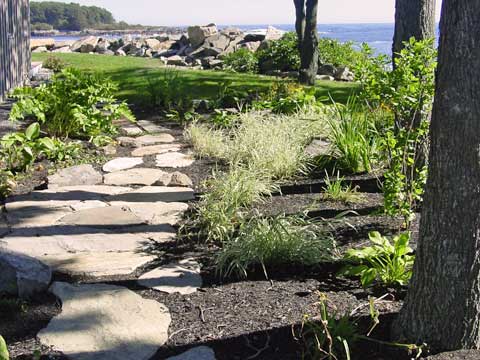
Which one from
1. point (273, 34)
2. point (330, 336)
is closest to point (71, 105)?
point (330, 336)

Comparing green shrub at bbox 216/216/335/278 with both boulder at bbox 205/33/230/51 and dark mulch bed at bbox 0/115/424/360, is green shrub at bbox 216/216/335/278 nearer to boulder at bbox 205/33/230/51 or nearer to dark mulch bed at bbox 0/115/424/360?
dark mulch bed at bbox 0/115/424/360

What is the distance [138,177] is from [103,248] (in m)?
1.84

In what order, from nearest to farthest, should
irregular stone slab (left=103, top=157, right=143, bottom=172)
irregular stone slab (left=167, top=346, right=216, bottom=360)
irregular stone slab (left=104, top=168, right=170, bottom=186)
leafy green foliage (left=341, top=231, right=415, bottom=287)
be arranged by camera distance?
irregular stone slab (left=167, top=346, right=216, bottom=360) → leafy green foliage (left=341, top=231, right=415, bottom=287) → irregular stone slab (left=104, top=168, right=170, bottom=186) → irregular stone slab (left=103, top=157, right=143, bottom=172)

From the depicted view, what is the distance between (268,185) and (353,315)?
2354mm

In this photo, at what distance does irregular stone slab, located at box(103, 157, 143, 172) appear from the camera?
6.25m

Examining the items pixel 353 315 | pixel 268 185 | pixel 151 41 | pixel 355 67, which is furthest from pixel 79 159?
pixel 151 41

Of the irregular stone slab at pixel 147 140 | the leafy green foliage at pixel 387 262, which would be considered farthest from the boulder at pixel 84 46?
the leafy green foliage at pixel 387 262

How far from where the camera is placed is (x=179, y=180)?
5742mm

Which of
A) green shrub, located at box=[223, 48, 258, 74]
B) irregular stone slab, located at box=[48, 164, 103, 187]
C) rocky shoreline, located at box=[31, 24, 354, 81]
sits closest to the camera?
irregular stone slab, located at box=[48, 164, 103, 187]

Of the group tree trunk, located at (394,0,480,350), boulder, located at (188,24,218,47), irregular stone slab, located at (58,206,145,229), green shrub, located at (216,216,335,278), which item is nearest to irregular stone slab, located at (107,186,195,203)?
irregular stone slab, located at (58,206,145,229)

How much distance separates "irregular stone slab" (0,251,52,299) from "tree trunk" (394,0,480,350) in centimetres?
186

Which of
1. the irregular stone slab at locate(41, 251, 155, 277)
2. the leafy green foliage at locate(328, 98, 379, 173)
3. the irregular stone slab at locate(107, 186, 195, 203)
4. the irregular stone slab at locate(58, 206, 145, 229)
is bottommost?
the irregular stone slab at locate(41, 251, 155, 277)

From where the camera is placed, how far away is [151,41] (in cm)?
2605

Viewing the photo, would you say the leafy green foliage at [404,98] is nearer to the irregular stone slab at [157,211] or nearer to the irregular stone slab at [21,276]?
the irregular stone slab at [157,211]
